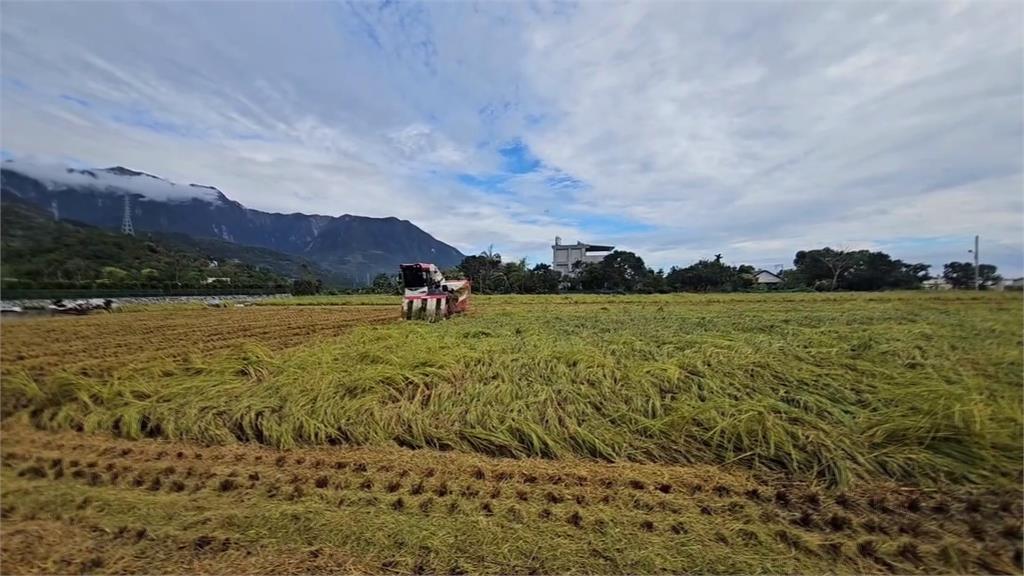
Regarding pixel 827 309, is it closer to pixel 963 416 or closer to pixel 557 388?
pixel 963 416

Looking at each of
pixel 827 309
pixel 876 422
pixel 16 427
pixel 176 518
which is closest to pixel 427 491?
pixel 176 518

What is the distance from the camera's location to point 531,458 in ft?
10.1

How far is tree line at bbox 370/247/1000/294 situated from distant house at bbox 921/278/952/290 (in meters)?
0.03

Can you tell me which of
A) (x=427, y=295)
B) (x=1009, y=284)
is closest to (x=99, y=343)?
(x=1009, y=284)

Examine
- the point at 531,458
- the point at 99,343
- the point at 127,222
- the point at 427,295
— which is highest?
the point at 127,222

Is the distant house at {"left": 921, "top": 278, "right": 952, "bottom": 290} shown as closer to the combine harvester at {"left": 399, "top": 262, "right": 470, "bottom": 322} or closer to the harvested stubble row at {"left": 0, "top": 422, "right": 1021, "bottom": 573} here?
the harvested stubble row at {"left": 0, "top": 422, "right": 1021, "bottom": 573}

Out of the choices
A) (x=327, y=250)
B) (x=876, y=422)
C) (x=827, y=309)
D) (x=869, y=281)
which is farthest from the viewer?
(x=827, y=309)

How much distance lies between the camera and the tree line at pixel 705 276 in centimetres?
302

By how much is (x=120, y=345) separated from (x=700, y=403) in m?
5.54

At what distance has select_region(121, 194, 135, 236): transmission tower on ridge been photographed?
206 cm

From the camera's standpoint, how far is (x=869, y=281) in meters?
3.52

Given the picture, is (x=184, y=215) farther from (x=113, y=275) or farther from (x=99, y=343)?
(x=99, y=343)

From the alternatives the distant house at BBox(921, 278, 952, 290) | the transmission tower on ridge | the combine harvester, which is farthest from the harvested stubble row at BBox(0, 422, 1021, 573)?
the combine harvester

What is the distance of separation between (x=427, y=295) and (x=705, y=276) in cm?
2610
